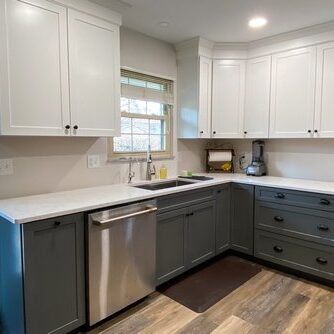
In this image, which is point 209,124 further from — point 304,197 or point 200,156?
point 304,197

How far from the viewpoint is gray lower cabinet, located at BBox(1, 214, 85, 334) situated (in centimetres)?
165

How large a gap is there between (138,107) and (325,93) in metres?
1.88

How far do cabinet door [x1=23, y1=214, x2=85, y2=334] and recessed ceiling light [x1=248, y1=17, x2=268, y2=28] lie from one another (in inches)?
91.5

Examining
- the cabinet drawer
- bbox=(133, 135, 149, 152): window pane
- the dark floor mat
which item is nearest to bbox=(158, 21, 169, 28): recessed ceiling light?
bbox=(133, 135, 149, 152): window pane

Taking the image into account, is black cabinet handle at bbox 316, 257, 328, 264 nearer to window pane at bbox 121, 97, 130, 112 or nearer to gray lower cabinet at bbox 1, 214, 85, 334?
gray lower cabinet at bbox 1, 214, 85, 334

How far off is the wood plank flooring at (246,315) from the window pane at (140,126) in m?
1.61

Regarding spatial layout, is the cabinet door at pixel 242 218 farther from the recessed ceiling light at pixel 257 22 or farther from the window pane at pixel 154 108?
the recessed ceiling light at pixel 257 22

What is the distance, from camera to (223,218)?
3.13 meters

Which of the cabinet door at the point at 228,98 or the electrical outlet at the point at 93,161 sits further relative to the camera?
the cabinet door at the point at 228,98

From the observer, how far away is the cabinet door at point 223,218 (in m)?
3.06

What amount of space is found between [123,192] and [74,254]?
678 mm

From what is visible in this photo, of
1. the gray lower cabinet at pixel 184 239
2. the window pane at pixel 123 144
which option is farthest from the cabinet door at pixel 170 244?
the window pane at pixel 123 144

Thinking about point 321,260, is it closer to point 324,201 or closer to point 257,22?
point 324,201

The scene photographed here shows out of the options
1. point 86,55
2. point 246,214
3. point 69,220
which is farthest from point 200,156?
point 69,220
